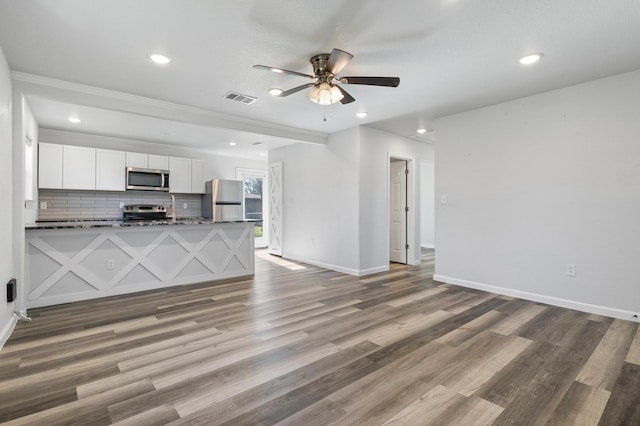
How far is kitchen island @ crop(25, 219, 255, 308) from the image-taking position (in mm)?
3604

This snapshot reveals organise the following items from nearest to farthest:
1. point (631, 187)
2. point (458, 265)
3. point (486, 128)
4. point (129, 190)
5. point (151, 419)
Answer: point (151, 419), point (631, 187), point (486, 128), point (458, 265), point (129, 190)

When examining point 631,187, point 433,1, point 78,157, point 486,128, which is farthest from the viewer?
point 78,157

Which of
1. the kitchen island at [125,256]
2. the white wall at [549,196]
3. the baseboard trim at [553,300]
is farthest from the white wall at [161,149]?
the baseboard trim at [553,300]

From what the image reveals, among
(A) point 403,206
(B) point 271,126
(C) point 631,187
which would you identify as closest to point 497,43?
(C) point 631,187

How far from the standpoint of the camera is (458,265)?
4609 mm

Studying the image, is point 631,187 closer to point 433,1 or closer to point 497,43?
point 497,43

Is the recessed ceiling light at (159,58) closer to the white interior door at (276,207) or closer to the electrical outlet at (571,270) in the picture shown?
the white interior door at (276,207)

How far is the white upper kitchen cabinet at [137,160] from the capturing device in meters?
6.09

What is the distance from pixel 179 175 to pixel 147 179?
668mm

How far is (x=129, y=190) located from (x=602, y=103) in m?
7.26

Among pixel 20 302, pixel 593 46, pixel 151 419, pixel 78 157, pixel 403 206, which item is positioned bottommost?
pixel 151 419

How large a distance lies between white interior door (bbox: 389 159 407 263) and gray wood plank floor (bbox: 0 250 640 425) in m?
2.58

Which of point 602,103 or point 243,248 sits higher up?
point 602,103

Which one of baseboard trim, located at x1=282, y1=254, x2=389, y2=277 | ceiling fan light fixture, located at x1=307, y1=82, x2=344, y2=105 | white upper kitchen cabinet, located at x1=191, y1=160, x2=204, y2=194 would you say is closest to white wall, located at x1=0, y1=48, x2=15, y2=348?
ceiling fan light fixture, located at x1=307, y1=82, x2=344, y2=105
